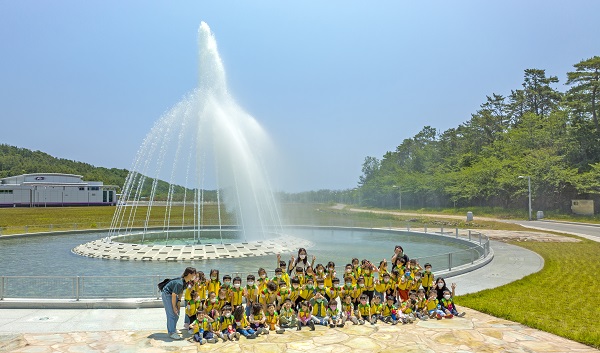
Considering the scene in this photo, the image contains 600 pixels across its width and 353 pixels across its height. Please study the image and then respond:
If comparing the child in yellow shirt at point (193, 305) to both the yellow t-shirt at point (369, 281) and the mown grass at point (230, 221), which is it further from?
the mown grass at point (230, 221)

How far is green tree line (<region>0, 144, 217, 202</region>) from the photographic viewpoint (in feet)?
472

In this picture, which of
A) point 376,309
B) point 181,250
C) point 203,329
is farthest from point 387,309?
point 181,250

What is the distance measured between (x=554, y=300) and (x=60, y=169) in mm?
173302

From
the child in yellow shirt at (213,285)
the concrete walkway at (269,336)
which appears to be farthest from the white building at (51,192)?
the child in yellow shirt at (213,285)

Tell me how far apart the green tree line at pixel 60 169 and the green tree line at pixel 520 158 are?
216 feet

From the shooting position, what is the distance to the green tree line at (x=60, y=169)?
472ft

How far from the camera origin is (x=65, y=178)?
110062mm

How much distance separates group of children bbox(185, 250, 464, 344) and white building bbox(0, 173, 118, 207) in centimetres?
10200

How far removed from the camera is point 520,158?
71.4 metres

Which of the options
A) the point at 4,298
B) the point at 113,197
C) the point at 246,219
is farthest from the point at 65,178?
the point at 4,298

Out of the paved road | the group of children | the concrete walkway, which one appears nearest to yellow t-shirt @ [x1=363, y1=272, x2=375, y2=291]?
the group of children

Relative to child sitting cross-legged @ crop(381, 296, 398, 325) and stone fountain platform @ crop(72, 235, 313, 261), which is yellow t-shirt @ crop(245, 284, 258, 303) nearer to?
child sitting cross-legged @ crop(381, 296, 398, 325)

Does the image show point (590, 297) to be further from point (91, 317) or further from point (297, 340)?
point (91, 317)

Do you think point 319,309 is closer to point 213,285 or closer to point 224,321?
point 224,321
